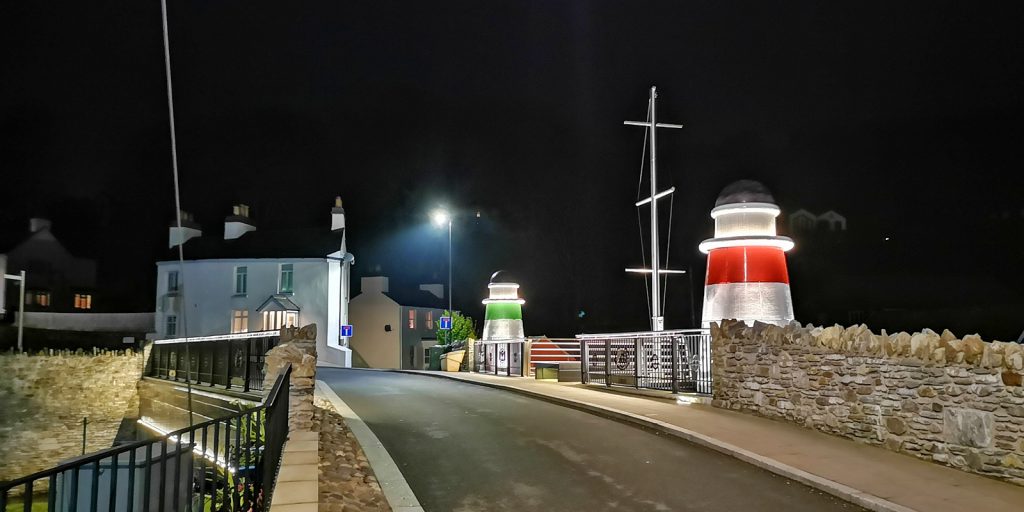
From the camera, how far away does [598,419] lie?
47.6 ft

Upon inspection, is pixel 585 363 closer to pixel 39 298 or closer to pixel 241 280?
pixel 241 280

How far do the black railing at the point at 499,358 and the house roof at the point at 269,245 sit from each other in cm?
2076

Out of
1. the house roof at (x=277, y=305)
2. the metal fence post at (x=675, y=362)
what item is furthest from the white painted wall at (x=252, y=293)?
the metal fence post at (x=675, y=362)

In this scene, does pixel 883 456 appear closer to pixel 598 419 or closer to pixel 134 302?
pixel 598 419

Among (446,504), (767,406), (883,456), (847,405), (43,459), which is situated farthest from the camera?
(43,459)

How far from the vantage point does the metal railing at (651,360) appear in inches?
681

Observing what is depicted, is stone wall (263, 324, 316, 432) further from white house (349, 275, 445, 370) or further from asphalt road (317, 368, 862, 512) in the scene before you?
white house (349, 275, 445, 370)

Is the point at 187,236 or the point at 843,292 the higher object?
the point at 187,236

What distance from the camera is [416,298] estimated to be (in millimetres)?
63656

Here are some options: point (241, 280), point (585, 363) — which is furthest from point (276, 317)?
point (585, 363)

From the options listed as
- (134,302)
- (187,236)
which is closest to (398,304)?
(187,236)

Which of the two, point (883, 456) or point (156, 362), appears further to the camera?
point (156, 362)

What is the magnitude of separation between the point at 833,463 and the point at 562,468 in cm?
359

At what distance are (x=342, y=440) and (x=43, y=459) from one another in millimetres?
37713
